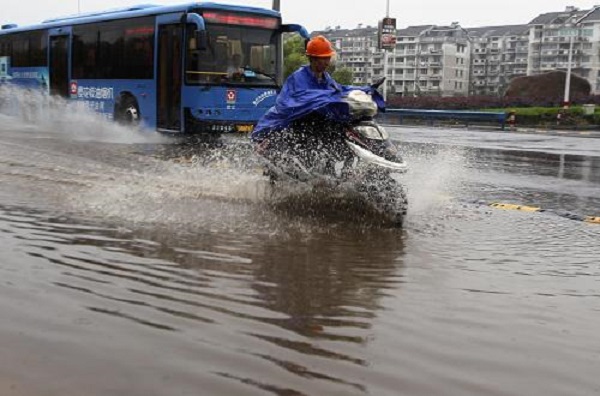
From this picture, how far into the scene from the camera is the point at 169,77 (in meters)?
14.8

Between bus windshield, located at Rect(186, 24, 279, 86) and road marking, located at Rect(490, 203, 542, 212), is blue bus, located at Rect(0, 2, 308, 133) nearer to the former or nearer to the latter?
bus windshield, located at Rect(186, 24, 279, 86)

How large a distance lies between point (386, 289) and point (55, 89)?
16645mm

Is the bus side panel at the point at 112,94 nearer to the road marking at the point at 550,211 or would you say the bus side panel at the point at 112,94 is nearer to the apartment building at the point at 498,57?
the road marking at the point at 550,211

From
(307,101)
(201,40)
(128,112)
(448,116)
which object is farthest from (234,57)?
(448,116)

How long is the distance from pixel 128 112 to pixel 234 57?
3.04 m

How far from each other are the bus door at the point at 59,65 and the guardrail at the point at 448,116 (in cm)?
1417

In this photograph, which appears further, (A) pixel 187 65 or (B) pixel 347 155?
(A) pixel 187 65

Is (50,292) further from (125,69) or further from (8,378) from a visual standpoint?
(125,69)

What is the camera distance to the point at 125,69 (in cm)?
1620

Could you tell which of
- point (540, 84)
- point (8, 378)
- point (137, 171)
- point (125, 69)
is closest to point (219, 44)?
point (125, 69)

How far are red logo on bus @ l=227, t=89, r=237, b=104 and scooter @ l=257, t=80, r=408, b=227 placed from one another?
7455 millimetres

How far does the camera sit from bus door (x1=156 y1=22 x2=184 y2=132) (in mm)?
14523

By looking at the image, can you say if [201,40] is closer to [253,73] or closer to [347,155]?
[253,73]

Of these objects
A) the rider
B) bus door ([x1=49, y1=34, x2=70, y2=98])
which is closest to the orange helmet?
the rider
